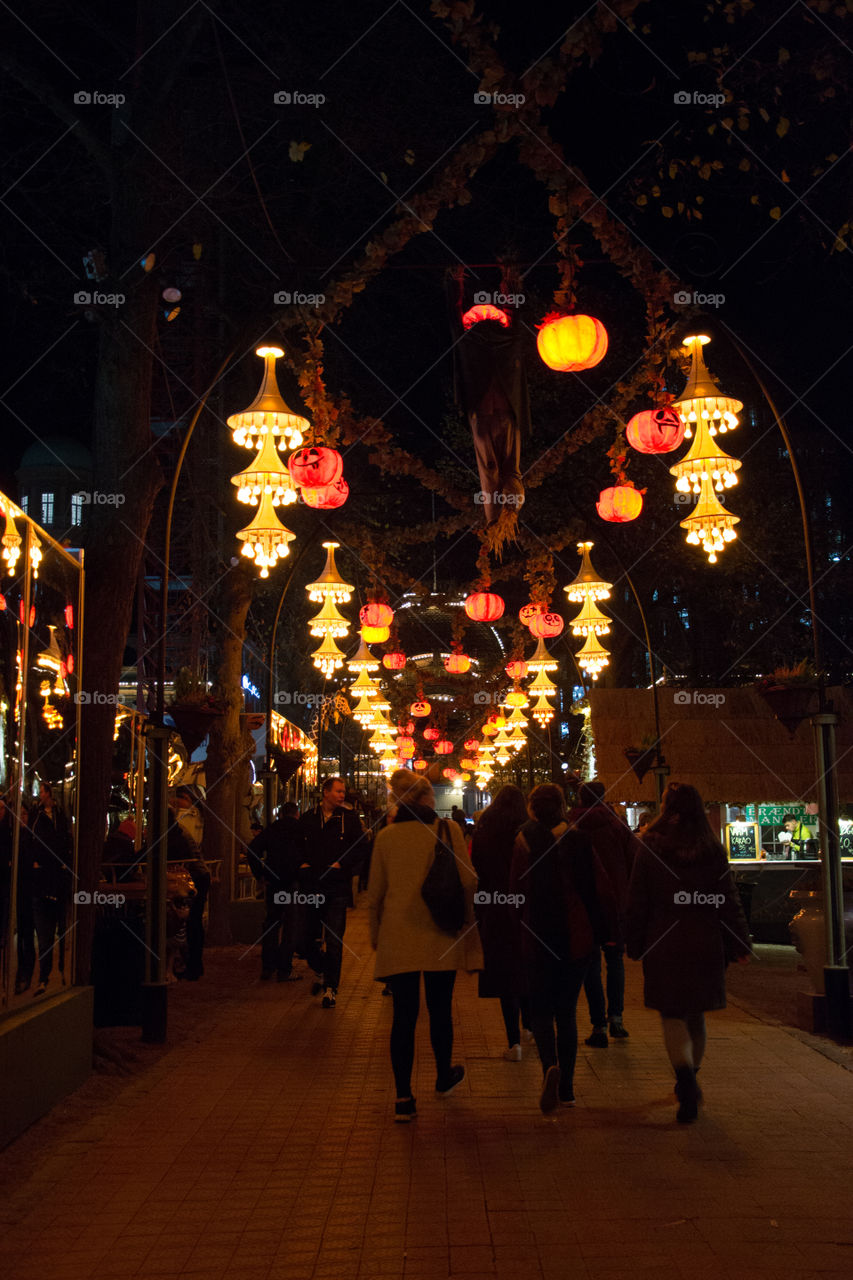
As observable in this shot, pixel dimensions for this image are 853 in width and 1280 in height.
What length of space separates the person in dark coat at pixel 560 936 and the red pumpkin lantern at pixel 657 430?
4.20 metres

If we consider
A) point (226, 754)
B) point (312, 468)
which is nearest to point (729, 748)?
point (226, 754)

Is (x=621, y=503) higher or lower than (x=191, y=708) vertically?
higher

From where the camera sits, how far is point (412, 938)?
7098mm

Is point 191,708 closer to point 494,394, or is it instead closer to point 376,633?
point 494,394

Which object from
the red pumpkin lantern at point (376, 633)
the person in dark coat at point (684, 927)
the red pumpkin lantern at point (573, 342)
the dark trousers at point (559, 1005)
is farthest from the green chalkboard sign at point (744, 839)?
the dark trousers at point (559, 1005)

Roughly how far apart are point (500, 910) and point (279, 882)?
491cm

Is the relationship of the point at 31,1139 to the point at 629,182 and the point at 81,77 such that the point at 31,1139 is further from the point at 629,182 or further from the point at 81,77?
the point at 81,77

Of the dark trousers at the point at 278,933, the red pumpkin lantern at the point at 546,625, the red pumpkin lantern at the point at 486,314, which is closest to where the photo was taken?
the red pumpkin lantern at the point at 486,314

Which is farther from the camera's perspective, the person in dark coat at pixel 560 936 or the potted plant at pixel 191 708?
the potted plant at pixel 191 708

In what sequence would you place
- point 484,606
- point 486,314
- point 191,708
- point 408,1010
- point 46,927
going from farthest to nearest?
point 484,606 → point 191,708 → point 486,314 → point 46,927 → point 408,1010

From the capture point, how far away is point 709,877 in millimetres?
7012

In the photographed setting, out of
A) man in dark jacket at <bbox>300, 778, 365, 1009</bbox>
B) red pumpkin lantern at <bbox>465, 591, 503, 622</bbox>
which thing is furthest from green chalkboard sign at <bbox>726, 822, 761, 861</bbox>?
man in dark jacket at <bbox>300, 778, 365, 1009</bbox>

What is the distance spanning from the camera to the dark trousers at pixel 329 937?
445 inches

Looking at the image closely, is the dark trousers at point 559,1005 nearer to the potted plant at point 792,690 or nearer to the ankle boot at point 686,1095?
the ankle boot at point 686,1095
